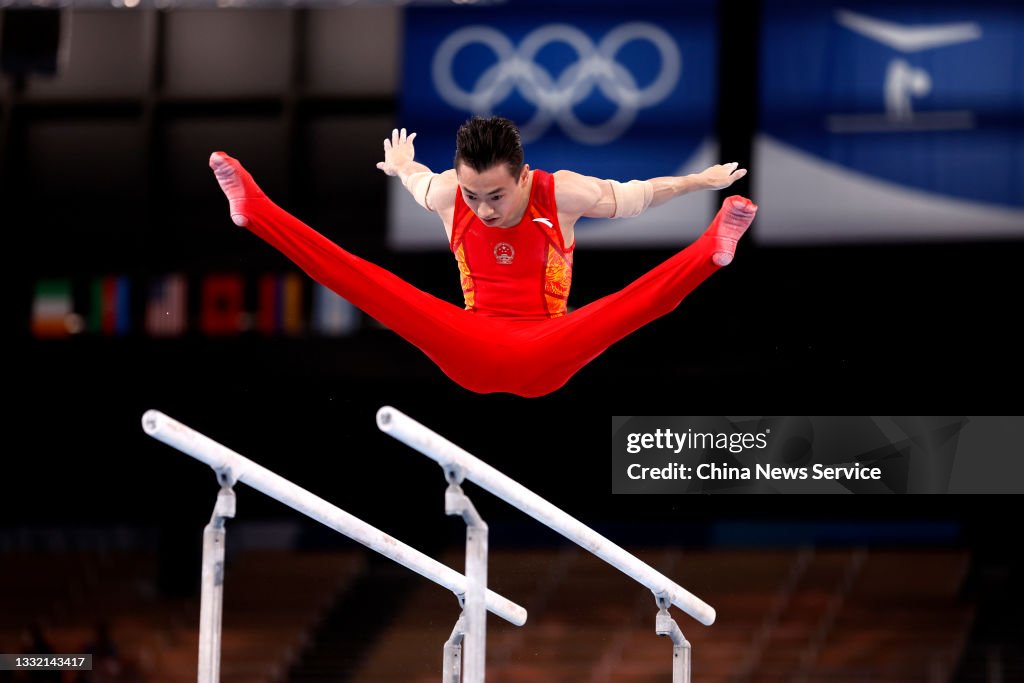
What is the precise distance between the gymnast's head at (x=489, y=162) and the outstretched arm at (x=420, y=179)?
0.39 metres

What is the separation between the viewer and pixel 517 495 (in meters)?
4.39

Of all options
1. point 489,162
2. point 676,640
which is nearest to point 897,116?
point 676,640

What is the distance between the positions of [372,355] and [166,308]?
1670mm

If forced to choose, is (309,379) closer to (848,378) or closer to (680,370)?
→ (680,370)

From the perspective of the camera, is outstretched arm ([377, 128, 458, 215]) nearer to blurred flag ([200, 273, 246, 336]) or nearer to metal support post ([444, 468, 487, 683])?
metal support post ([444, 468, 487, 683])

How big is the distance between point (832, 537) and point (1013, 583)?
173 centimetres

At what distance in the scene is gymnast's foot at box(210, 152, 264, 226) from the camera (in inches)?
203

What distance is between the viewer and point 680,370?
9883 mm

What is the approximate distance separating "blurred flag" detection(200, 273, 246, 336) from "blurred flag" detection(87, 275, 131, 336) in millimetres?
596

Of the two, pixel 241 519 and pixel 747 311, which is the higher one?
pixel 747 311

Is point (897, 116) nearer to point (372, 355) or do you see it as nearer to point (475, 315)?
point (372, 355)

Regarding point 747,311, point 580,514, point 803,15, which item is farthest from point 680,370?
point 803,15

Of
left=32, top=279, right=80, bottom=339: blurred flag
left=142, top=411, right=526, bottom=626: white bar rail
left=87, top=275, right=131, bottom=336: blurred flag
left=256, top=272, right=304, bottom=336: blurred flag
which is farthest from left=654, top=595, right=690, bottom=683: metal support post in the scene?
left=32, top=279, right=80, bottom=339: blurred flag

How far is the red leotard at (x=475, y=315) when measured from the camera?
5.28 m
